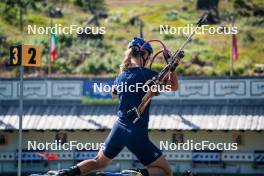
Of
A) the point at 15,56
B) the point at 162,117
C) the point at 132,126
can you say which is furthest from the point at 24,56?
the point at 162,117

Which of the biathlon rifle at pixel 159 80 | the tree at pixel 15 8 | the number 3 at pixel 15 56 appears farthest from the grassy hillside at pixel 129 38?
the biathlon rifle at pixel 159 80

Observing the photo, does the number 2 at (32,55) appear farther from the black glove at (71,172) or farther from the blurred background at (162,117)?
the blurred background at (162,117)

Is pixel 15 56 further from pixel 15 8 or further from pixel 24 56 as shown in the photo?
pixel 15 8

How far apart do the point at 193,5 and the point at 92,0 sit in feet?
22.0

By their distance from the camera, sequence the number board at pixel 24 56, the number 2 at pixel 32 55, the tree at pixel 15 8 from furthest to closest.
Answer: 1. the tree at pixel 15 8
2. the number 2 at pixel 32 55
3. the number board at pixel 24 56

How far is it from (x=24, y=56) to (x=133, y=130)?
445cm

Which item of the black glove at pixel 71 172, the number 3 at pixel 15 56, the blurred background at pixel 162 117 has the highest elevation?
the number 3 at pixel 15 56

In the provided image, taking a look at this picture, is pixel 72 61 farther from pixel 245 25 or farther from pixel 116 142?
pixel 116 142

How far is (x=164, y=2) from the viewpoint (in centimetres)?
5328

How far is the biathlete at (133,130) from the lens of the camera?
1123 centimetres

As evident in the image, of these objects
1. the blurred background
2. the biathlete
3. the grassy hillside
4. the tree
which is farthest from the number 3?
the tree

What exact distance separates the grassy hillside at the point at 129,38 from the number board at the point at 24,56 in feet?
81.8

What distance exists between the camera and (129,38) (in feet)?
161

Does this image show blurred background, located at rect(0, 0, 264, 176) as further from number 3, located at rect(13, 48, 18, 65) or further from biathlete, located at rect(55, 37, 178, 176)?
biathlete, located at rect(55, 37, 178, 176)
